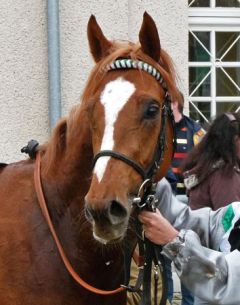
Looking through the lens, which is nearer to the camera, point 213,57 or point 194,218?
point 194,218

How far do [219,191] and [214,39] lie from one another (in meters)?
2.35

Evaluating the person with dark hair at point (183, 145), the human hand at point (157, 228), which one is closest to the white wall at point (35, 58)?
the person with dark hair at point (183, 145)

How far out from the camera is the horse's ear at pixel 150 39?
7.67ft

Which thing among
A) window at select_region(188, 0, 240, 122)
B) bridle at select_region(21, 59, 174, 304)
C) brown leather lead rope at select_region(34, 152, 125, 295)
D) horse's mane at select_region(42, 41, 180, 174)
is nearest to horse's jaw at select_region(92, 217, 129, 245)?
bridle at select_region(21, 59, 174, 304)

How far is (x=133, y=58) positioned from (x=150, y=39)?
115 millimetres

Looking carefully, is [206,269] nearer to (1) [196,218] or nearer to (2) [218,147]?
(1) [196,218]

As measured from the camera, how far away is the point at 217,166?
3.49 meters

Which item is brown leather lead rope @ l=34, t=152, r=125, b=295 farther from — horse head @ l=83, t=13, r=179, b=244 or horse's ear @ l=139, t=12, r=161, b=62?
horse's ear @ l=139, t=12, r=161, b=62

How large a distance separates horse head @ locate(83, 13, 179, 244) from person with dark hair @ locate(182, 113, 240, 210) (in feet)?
3.54

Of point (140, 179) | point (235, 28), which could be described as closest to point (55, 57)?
point (235, 28)

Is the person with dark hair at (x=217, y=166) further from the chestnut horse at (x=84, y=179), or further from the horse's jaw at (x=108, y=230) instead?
the horse's jaw at (x=108, y=230)

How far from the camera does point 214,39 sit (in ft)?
17.9

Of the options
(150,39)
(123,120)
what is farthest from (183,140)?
(123,120)

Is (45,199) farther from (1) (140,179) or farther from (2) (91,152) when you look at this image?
(1) (140,179)
